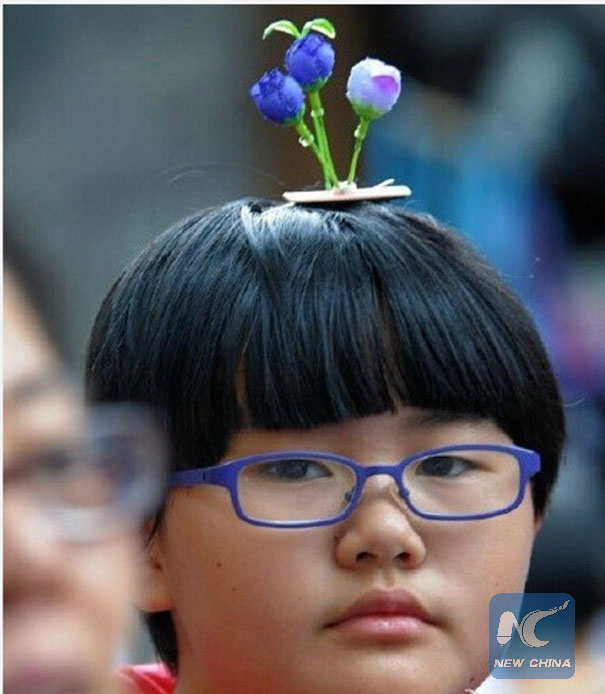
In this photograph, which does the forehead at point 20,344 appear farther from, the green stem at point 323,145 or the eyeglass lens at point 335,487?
the green stem at point 323,145

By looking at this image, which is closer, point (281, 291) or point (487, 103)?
point (281, 291)

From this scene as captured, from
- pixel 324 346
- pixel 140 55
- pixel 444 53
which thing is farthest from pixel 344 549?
pixel 444 53

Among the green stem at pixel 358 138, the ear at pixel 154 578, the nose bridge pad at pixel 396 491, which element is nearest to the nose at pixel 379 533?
the nose bridge pad at pixel 396 491

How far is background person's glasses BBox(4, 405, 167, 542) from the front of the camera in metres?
0.57

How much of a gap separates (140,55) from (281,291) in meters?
0.49

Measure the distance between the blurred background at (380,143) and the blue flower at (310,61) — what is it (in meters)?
0.10

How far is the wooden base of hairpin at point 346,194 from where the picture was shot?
0.86 meters

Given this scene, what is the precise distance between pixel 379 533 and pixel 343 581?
3 cm

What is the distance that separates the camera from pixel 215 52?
1271 millimetres

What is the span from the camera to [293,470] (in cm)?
76

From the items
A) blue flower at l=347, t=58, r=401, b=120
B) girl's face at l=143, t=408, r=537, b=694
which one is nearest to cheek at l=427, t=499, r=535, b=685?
girl's face at l=143, t=408, r=537, b=694

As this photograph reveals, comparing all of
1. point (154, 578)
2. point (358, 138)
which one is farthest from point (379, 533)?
point (358, 138)

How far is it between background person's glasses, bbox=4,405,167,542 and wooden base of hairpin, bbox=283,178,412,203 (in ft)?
0.82

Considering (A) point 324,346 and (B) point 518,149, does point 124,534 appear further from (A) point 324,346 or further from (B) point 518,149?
(B) point 518,149
